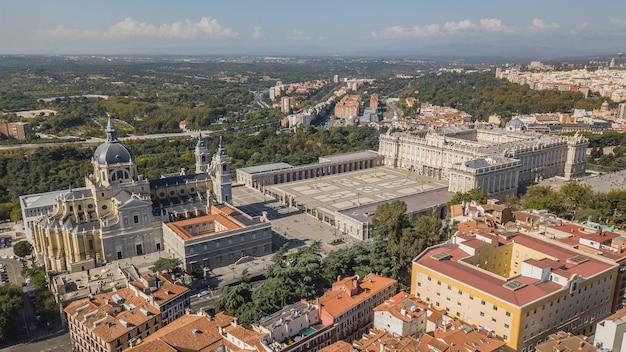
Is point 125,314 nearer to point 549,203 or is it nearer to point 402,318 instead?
point 402,318

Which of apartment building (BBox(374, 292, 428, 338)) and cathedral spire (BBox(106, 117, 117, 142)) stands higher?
cathedral spire (BBox(106, 117, 117, 142))

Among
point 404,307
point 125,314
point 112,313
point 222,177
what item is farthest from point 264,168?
point 404,307

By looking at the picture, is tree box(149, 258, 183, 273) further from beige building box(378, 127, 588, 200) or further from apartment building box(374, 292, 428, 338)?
beige building box(378, 127, 588, 200)

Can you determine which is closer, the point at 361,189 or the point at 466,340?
the point at 466,340

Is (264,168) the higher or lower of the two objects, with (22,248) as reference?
higher

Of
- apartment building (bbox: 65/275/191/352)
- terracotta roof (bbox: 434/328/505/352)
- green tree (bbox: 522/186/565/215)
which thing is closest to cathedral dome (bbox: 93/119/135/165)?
apartment building (bbox: 65/275/191/352)

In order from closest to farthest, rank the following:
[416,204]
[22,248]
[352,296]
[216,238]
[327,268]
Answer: [352,296] < [327,268] < [216,238] < [22,248] < [416,204]

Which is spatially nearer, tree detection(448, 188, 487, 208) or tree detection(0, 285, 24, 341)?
tree detection(0, 285, 24, 341)
